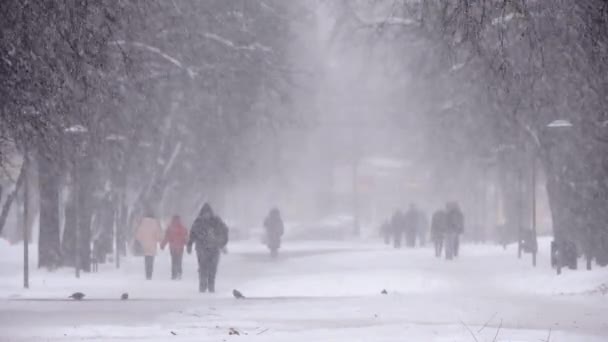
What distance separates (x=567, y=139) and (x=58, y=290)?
12259 millimetres

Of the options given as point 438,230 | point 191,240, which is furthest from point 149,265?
point 438,230

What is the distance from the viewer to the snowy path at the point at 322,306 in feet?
46.4

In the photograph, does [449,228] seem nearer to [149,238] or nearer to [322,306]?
[149,238]

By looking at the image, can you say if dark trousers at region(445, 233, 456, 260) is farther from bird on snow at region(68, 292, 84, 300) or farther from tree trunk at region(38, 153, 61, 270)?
bird on snow at region(68, 292, 84, 300)

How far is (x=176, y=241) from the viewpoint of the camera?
84.3 ft

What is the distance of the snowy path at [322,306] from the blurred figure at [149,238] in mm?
510

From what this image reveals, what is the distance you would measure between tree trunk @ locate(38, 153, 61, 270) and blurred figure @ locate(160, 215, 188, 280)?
269 cm

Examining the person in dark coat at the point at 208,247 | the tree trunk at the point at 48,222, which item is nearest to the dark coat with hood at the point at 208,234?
the person in dark coat at the point at 208,247

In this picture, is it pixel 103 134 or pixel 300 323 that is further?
pixel 103 134

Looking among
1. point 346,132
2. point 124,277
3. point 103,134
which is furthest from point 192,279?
point 346,132

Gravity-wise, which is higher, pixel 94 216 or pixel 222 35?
pixel 222 35

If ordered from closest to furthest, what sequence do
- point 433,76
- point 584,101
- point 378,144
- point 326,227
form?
1. point 584,101
2. point 433,76
3. point 326,227
4. point 378,144

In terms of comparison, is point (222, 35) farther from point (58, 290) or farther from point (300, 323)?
point (300, 323)

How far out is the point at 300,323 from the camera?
15516mm
